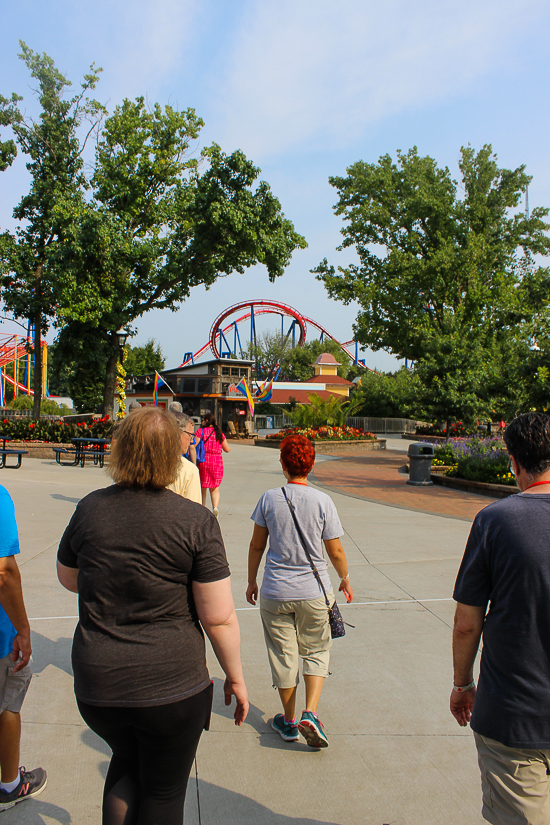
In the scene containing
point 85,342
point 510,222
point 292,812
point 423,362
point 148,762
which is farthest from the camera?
point 510,222

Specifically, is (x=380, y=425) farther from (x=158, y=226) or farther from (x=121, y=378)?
(x=121, y=378)

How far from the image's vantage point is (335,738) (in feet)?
10.2

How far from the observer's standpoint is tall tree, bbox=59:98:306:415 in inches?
784

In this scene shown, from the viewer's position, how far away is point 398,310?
85.1 ft

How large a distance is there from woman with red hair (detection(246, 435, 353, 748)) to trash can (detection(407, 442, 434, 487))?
36.0 ft

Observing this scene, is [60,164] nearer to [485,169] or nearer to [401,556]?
[485,169]

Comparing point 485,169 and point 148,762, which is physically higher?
point 485,169

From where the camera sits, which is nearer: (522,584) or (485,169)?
(522,584)

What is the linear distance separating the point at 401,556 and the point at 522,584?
5.24 meters

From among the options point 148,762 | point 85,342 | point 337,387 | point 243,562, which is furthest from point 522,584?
point 337,387

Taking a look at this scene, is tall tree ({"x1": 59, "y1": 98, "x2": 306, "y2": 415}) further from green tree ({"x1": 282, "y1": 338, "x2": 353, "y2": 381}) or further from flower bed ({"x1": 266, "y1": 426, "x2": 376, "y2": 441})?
green tree ({"x1": 282, "y1": 338, "x2": 353, "y2": 381})

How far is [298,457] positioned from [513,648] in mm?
1746

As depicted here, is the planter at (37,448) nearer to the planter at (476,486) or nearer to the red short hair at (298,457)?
the planter at (476,486)

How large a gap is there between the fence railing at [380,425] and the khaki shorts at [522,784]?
45496 millimetres
